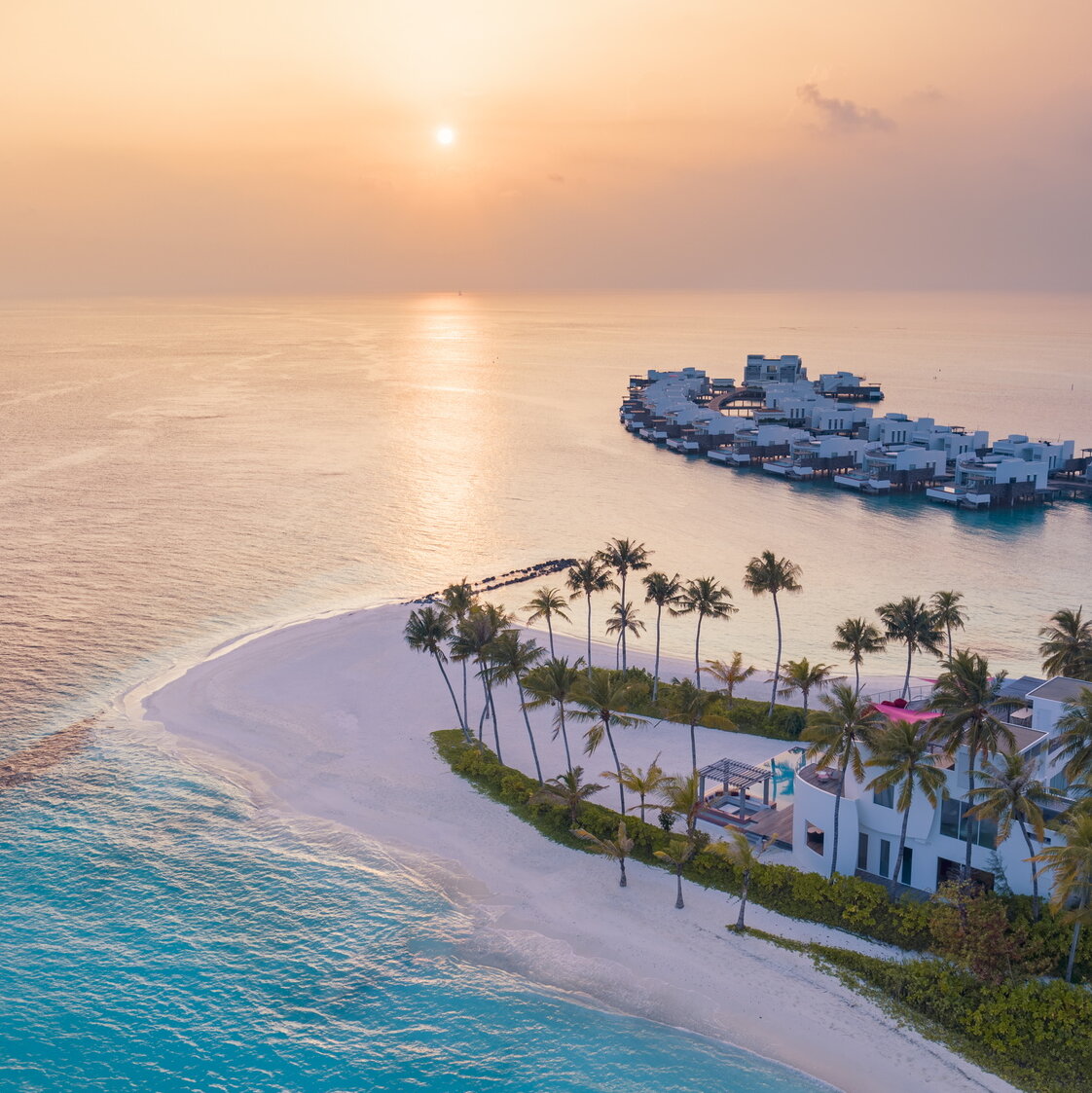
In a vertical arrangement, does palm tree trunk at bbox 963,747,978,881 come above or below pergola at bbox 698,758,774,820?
above

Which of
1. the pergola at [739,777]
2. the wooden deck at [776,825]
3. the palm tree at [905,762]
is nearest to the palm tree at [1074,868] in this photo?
the palm tree at [905,762]

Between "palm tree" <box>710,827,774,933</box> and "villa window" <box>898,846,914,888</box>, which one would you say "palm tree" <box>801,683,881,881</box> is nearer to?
"villa window" <box>898,846,914,888</box>

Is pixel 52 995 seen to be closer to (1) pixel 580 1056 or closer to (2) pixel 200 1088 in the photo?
(2) pixel 200 1088

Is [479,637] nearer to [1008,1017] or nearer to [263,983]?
[263,983]

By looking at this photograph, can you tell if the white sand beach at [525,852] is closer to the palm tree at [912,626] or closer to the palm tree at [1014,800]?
the palm tree at [1014,800]

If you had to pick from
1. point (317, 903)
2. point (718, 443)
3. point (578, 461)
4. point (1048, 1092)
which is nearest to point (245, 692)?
point (317, 903)

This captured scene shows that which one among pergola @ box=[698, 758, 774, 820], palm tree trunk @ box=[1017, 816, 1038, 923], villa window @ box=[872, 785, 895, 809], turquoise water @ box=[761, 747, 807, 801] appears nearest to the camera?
palm tree trunk @ box=[1017, 816, 1038, 923]

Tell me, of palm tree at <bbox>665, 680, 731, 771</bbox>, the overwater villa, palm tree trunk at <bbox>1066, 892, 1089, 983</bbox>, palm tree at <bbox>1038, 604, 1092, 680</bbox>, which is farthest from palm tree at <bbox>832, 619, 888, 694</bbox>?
the overwater villa
